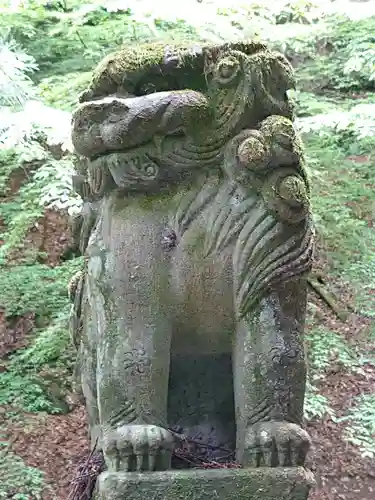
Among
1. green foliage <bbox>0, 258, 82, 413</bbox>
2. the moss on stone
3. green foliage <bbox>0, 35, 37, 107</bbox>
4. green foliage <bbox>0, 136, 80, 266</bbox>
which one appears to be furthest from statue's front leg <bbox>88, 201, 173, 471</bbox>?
green foliage <bbox>0, 258, 82, 413</bbox>

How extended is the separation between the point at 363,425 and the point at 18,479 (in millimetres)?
1835

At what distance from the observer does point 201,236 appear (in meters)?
1.61

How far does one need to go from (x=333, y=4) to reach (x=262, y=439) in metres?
2.95

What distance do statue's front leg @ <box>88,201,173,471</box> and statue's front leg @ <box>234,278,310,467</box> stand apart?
0.17 m

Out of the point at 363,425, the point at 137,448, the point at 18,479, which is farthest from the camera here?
the point at 363,425

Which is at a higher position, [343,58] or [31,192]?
[343,58]

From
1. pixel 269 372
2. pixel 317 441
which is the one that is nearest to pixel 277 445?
pixel 269 372

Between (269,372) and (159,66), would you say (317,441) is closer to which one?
(269,372)

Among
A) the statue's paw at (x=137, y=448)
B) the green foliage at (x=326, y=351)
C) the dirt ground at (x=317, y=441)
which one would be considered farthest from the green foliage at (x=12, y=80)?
the statue's paw at (x=137, y=448)

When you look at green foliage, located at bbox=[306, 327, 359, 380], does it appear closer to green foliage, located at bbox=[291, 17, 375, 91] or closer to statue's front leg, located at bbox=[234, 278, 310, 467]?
green foliage, located at bbox=[291, 17, 375, 91]

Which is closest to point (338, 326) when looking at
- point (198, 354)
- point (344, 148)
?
point (344, 148)

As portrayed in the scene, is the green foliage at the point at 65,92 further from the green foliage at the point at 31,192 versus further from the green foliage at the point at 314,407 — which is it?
the green foliage at the point at 314,407

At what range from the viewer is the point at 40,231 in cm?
536

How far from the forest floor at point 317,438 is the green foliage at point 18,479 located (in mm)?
63
